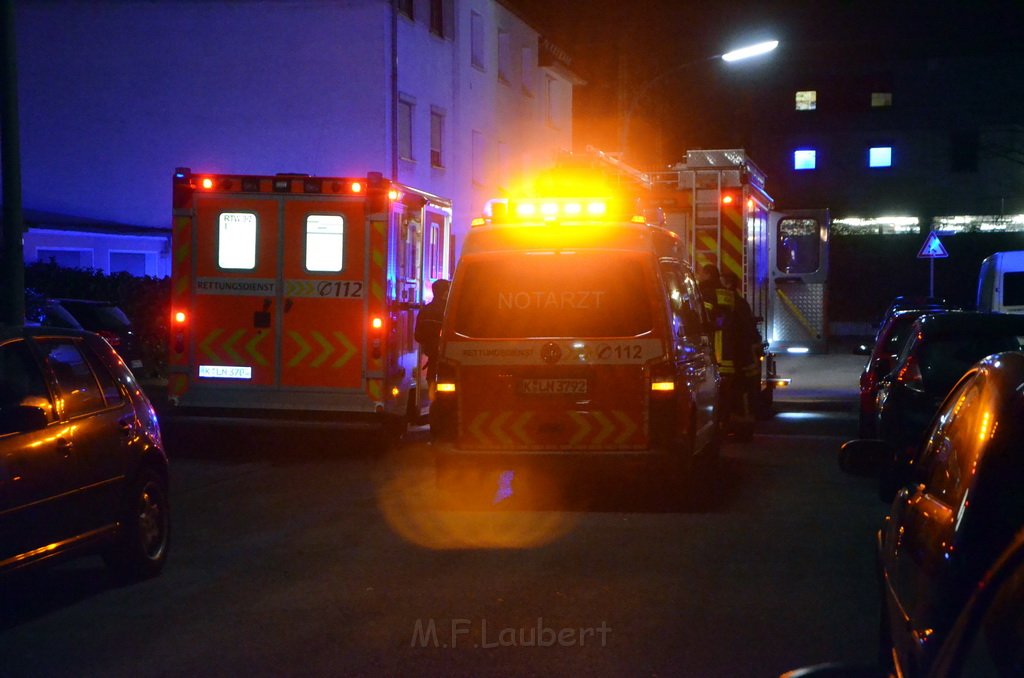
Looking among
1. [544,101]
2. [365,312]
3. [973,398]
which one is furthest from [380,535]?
[544,101]

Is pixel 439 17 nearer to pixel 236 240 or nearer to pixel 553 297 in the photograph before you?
pixel 236 240

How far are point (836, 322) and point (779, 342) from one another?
2225cm

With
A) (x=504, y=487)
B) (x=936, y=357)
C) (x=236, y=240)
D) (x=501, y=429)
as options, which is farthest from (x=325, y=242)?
(x=936, y=357)

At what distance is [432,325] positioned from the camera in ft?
43.4

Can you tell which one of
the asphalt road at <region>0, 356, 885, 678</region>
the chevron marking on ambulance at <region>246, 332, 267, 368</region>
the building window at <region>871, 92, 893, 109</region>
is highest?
the building window at <region>871, 92, 893, 109</region>

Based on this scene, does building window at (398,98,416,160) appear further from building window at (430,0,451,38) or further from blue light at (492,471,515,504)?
blue light at (492,471,515,504)

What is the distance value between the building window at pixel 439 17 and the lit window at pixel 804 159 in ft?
98.1

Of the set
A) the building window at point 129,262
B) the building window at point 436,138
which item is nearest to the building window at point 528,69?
the building window at point 436,138

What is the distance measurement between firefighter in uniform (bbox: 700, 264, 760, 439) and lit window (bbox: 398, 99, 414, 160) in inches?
775

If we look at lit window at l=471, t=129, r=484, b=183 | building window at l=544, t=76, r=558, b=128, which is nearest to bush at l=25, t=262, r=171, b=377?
lit window at l=471, t=129, r=484, b=183

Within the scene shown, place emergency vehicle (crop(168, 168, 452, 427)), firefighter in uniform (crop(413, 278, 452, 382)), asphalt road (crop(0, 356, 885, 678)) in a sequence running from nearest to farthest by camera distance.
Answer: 1. asphalt road (crop(0, 356, 885, 678))
2. firefighter in uniform (crop(413, 278, 452, 382))
3. emergency vehicle (crop(168, 168, 452, 427))

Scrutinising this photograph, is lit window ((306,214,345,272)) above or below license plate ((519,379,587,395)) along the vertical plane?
above

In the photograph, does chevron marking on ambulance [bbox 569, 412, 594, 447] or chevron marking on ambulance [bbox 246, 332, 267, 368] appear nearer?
chevron marking on ambulance [bbox 569, 412, 594, 447]

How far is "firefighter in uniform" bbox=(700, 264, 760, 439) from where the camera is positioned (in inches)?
587
